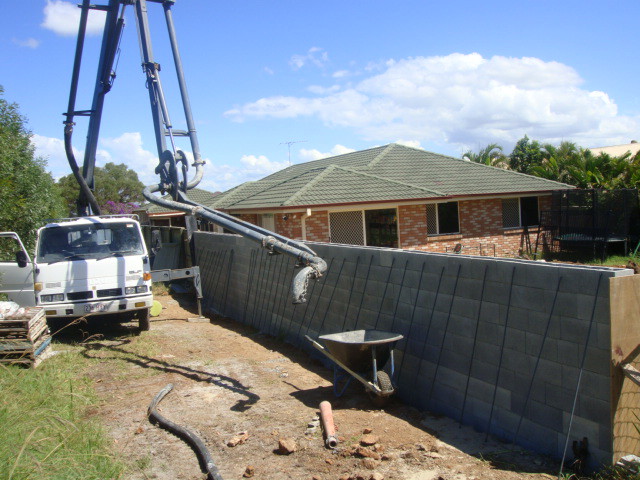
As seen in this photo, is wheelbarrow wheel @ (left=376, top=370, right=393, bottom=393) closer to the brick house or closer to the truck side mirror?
the truck side mirror

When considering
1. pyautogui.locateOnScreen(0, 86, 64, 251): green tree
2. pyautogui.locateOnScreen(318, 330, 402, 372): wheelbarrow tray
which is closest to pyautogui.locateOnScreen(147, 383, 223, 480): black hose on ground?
pyautogui.locateOnScreen(318, 330, 402, 372): wheelbarrow tray

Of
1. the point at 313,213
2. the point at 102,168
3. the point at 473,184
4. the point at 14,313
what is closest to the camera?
the point at 14,313

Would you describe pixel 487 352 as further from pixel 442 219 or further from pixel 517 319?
pixel 442 219

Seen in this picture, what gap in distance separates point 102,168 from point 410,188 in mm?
44079

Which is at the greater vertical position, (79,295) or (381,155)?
(381,155)

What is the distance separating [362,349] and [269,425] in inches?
53.3

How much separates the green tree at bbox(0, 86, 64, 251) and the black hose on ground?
7.79m

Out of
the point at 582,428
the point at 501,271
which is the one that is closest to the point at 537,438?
the point at 582,428

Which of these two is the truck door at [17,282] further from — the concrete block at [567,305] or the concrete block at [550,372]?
the concrete block at [567,305]

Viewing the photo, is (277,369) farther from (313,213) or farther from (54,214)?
(54,214)

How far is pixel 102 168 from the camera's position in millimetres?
54625

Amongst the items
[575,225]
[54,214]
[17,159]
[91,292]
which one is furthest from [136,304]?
[575,225]

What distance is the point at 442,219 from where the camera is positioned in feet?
65.3

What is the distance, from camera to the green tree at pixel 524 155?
31438 millimetres
